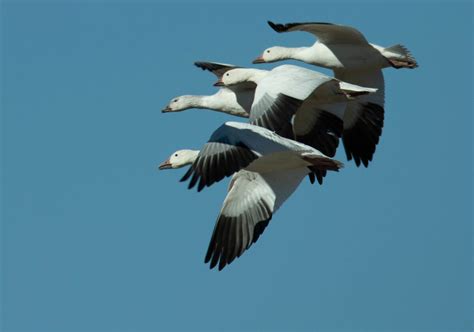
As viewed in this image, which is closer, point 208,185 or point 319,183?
point 208,185

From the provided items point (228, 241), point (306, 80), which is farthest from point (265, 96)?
point (228, 241)

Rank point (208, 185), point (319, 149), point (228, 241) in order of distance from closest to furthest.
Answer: point (208, 185) → point (228, 241) → point (319, 149)

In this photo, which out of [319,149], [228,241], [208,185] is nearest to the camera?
[208,185]

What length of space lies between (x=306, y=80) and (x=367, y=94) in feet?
4.52

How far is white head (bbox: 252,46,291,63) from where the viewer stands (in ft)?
67.8

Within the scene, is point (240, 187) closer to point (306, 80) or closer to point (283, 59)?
point (306, 80)

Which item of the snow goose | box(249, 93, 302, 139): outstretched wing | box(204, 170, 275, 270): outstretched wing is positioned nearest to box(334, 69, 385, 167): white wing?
the snow goose

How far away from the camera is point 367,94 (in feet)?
65.8

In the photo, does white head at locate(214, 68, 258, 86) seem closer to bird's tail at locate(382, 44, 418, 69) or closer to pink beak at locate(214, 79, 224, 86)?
pink beak at locate(214, 79, 224, 86)

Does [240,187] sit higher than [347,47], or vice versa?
[347,47]

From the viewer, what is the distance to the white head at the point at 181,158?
20469 millimetres

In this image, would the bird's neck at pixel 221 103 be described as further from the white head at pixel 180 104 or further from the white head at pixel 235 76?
the white head at pixel 235 76

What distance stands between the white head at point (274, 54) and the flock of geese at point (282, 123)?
13 mm

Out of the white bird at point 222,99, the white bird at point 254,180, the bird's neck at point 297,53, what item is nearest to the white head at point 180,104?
the white bird at point 222,99
